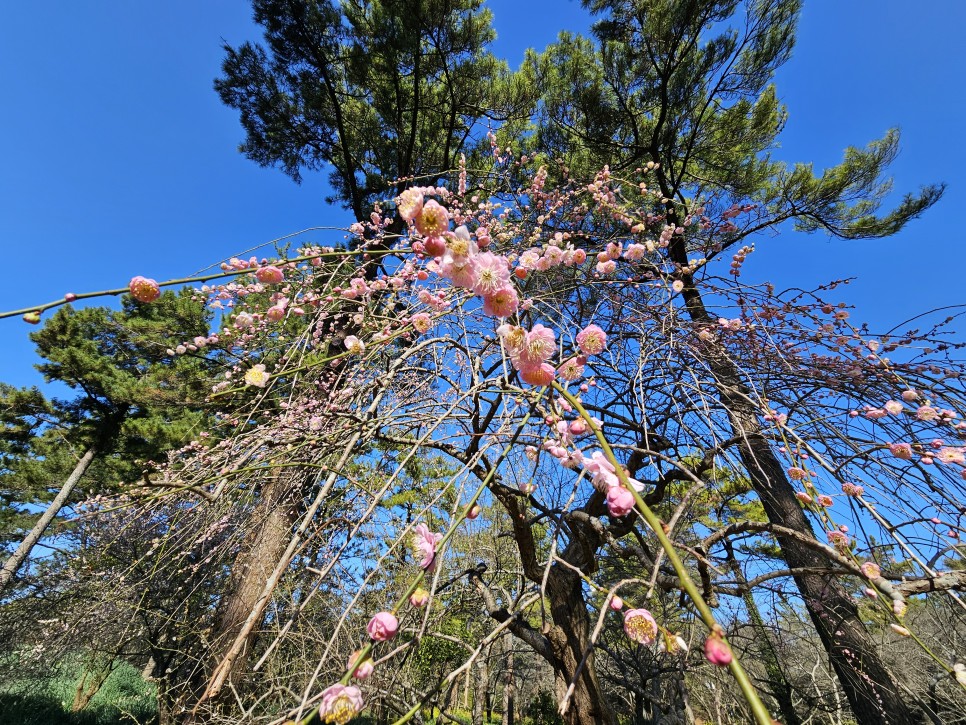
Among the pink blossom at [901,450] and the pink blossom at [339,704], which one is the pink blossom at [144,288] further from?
the pink blossom at [901,450]

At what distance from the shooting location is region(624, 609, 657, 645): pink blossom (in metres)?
0.83

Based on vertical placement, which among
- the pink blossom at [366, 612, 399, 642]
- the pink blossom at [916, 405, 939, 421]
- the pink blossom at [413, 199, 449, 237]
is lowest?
the pink blossom at [366, 612, 399, 642]

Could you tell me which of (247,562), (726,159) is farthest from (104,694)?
(726,159)

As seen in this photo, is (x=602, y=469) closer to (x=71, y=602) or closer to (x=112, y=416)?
(x=71, y=602)

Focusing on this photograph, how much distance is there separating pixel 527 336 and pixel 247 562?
305 cm

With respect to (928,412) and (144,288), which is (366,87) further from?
(928,412)

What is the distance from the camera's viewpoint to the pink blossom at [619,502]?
79cm

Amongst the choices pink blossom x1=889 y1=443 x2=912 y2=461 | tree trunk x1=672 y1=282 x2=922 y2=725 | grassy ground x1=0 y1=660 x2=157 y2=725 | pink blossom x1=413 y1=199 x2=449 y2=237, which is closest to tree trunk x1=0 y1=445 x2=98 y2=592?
grassy ground x1=0 y1=660 x2=157 y2=725

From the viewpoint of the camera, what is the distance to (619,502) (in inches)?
31.7

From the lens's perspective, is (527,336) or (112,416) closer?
(527,336)

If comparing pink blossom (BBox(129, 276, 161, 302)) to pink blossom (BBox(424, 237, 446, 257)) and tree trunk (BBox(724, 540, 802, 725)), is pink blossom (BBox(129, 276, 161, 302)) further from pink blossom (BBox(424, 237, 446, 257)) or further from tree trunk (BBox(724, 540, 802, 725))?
tree trunk (BBox(724, 540, 802, 725))

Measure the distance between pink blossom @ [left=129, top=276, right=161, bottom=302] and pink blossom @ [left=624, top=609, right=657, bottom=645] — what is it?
1149mm

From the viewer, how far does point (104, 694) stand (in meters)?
8.24

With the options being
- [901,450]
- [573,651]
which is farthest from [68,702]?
[901,450]
